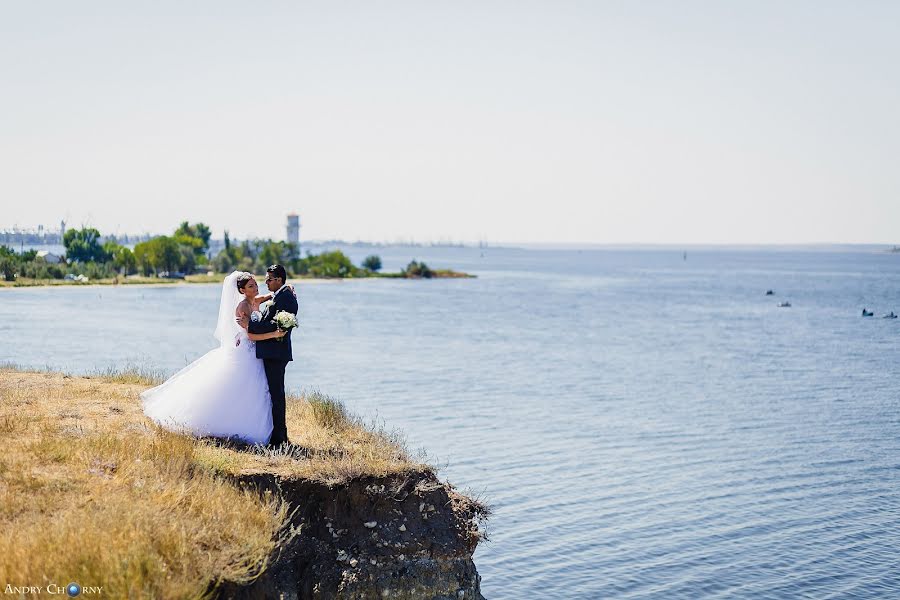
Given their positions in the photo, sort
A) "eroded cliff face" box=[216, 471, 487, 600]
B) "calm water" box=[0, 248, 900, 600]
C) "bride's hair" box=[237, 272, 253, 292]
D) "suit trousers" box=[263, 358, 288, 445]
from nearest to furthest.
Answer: "eroded cliff face" box=[216, 471, 487, 600] → "suit trousers" box=[263, 358, 288, 445] → "bride's hair" box=[237, 272, 253, 292] → "calm water" box=[0, 248, 900, 600]

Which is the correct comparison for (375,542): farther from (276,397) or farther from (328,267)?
(328,267)

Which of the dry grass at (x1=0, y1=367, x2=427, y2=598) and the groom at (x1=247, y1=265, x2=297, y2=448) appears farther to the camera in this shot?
the groom at (x1=247, y1=265, x2=297, y2=448)

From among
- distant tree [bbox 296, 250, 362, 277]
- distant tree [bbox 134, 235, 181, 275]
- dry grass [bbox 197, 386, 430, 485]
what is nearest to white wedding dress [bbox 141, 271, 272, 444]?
dry grass [bbox 197, 386, 430, 485]

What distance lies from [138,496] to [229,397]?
8.58ft

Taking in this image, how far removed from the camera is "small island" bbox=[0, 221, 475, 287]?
122062 mm

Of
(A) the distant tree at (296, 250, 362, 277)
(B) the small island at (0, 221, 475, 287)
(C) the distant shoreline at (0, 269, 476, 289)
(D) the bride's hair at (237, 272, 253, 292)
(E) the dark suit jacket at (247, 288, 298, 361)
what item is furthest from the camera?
(A) the distant tree at (296, 250, 362, 277)

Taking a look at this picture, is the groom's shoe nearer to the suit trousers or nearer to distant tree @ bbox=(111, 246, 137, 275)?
the suit trousers

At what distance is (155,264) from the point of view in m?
137

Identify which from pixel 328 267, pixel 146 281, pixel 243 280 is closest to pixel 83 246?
pixel 146 281

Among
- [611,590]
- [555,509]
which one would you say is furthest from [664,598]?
[555,509]

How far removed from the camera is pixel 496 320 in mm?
77375

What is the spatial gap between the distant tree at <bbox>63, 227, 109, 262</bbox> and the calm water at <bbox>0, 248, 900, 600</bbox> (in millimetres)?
76692

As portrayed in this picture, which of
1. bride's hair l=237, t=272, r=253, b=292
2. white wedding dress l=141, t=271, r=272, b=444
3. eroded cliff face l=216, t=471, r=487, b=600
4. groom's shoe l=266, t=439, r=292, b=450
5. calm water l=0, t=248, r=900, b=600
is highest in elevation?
bride's hair l=237, t=272, r=253, b=292

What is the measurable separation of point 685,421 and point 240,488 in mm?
22610
